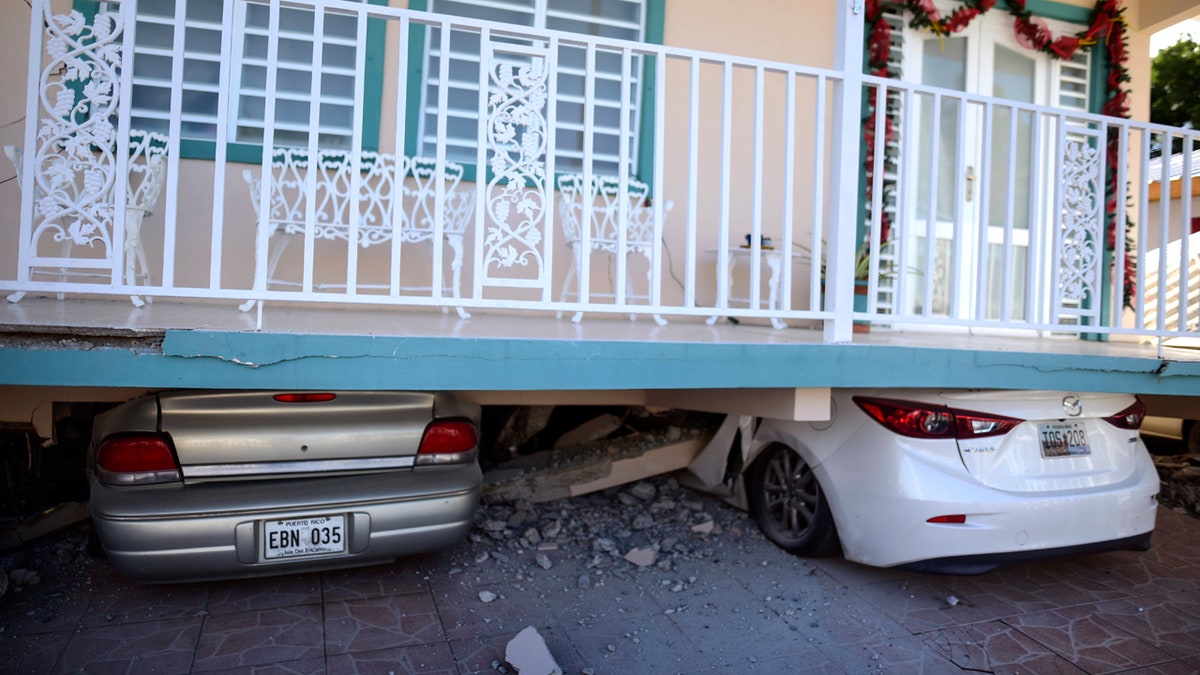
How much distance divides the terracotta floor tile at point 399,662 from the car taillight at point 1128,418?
3079mm

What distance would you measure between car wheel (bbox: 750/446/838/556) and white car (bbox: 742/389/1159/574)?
0.06 feet

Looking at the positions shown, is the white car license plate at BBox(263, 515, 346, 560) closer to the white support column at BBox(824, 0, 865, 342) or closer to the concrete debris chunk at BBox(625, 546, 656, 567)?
the concrete debris chunk at BBox(625, 546, 656, 567)

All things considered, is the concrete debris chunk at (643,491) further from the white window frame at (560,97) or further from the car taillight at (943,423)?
the white window frame at (560,97)

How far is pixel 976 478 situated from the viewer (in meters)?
3.21

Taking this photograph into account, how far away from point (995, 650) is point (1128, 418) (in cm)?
141

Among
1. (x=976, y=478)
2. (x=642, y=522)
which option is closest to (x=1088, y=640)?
(x=976, y=478)

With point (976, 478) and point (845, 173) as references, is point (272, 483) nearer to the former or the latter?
point (845, 173)

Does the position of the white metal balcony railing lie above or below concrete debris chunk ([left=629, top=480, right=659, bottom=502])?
above

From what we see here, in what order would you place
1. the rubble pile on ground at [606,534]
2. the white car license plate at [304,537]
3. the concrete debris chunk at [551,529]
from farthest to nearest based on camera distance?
1. the concrete debris chunk at [551,529]
2. the rubble pile on ground at [606,534]
3. the white car license plate at [304,537]

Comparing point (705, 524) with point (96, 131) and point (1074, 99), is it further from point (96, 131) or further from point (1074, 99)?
point (1074, 99)

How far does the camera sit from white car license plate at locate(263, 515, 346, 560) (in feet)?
9.30

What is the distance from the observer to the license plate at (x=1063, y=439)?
3.37 meters

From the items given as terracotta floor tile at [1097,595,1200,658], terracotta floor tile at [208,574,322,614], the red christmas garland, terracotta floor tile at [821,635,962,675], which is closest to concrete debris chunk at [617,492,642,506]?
terracotta floor tile at [821,635,962,675]

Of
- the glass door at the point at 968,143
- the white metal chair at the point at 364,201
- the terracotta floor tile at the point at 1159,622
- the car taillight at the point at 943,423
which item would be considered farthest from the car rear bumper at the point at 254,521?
the glass door at the point at 968,143
